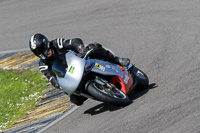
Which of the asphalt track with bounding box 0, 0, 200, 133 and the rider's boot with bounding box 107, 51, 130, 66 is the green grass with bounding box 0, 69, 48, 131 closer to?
the asphalt track with bounding box 0, 0, 200, 133

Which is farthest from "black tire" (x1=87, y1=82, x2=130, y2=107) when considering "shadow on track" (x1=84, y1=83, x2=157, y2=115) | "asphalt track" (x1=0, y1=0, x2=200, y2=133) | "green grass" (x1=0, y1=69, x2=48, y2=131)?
"green grass" (x1=0, y1=69, x2=48, y2=131)

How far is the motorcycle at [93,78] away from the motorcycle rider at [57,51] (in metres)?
0.23

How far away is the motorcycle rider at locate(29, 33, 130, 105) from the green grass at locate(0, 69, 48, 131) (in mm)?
1832

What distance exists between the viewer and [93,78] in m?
7.39

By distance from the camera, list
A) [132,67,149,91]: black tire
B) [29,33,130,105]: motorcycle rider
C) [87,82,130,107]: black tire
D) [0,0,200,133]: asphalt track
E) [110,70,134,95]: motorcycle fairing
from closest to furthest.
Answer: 1. [0,0,200,133]: asphalt track
2. [87,82,130,107]: black tire
3. [110,70,134,95]: motorcycle fairing
4. [29,33,130,105]: motorcycle rider
5. [132,67,149,91]: black tire

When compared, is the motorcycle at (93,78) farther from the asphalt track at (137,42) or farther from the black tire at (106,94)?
the asphalt track at (137,42)

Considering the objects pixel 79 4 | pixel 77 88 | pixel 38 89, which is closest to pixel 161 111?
pixel 77 88

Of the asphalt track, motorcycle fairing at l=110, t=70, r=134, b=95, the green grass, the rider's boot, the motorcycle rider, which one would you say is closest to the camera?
the asphalt track

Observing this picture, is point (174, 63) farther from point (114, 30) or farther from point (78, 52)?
point (114, 30)

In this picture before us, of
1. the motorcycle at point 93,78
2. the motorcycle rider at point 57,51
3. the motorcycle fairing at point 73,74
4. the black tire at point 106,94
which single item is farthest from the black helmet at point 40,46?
the black tire at point 106,94

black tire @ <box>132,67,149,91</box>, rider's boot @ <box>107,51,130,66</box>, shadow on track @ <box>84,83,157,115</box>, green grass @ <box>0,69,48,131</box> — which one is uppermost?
rider's boot @ <box>107,51,130,66</box>

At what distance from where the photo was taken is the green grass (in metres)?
9.73

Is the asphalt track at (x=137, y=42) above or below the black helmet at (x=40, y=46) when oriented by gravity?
below

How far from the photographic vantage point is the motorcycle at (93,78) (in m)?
7.22
